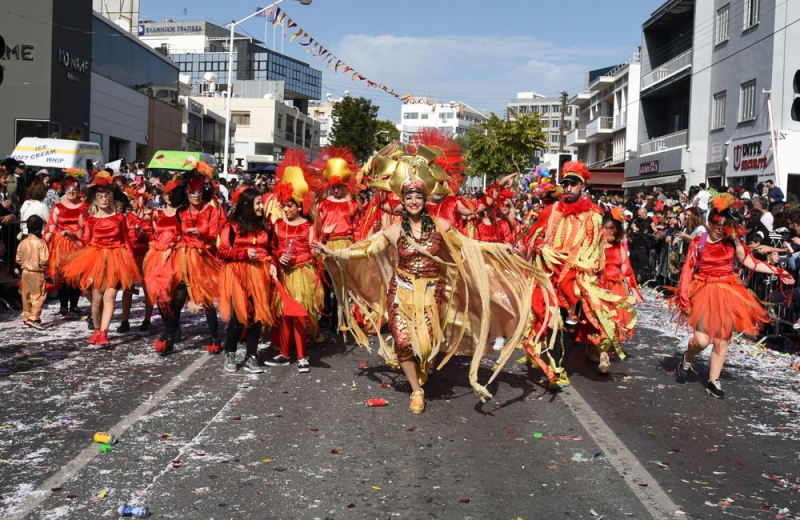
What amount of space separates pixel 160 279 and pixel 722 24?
27935 millimetres

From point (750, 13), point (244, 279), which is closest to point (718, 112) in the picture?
point (750, 13)

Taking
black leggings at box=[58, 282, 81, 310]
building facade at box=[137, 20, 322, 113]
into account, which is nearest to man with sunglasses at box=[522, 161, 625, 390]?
black leggings at box=[58, 282, 81, 310]

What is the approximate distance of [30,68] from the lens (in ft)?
103

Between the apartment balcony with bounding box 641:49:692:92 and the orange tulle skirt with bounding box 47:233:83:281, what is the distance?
97.2 ft

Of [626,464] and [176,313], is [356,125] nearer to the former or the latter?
[176,313]

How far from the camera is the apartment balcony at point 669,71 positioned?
35250 millimetres

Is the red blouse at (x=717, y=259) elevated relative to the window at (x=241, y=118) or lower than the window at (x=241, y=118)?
lower

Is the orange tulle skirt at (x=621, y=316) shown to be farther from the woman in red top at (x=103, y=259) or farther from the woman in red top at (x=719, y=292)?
the woman in red top at (x=103, y=259)

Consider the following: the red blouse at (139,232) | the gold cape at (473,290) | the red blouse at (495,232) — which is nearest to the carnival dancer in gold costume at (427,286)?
the gold cape at (473,290)

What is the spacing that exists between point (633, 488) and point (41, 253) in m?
8.09

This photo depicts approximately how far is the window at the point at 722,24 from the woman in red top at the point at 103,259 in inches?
1053

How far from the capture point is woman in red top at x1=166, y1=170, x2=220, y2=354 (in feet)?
29.1

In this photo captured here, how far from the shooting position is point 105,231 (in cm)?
930

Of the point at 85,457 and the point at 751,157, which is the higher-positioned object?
the point at 751,157
